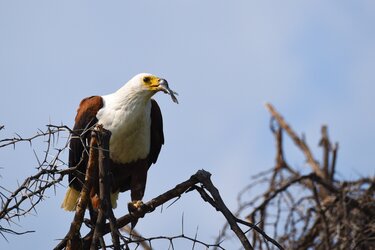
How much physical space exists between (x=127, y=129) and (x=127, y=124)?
0.04m

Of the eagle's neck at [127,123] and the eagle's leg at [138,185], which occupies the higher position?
the eagle's neck at [127,123]

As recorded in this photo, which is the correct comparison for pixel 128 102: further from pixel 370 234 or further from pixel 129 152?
pixel 370 234

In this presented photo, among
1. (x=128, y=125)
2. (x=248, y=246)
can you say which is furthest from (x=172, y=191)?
(x=128, y=125)

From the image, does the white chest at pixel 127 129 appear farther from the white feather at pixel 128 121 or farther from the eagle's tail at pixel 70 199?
the eagle's tail at pixel 70 199

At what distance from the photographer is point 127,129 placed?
246 inches

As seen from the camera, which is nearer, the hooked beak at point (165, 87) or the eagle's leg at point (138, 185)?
the hooked beak at point (165, 87)

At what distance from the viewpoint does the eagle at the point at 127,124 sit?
6.24 metres

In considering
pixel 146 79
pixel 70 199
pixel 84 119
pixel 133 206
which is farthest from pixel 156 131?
pixel 133 206

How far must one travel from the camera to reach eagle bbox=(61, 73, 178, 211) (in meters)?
6.24

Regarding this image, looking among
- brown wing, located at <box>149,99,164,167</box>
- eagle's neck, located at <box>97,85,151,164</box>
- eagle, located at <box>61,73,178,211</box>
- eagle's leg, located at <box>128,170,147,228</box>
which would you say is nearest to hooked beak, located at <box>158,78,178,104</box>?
eagle, located at <box>61,73,178,211</box>

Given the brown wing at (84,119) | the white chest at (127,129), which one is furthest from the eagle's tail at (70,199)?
the white chest at (127,129)

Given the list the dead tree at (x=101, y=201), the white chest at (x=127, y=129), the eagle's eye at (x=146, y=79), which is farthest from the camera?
the eagle's eye at (x=146, y=79)

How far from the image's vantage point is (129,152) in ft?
20.7

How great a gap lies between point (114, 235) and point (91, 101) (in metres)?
2.81
